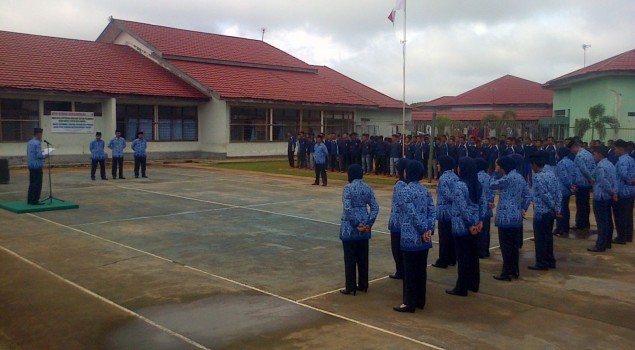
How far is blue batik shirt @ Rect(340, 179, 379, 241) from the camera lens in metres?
7.06

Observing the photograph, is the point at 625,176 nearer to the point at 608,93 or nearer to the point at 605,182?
the point at 605,182

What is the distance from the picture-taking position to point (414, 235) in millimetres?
6531

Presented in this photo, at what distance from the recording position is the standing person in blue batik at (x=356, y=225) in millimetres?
7066

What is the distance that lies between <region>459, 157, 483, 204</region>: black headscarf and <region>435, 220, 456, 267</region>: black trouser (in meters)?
0.99

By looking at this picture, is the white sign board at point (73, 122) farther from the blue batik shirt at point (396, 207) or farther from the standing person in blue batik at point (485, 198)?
the blue batik shirt at point (396, 207)

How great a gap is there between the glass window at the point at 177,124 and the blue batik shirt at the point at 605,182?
23.7 metres

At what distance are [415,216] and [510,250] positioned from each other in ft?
7.10

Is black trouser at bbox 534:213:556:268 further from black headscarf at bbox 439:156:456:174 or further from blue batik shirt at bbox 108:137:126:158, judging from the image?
blue batik shirt at bbox 108:137:126:158

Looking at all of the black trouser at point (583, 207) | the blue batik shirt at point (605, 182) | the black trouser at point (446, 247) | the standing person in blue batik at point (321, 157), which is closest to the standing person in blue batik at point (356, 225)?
the black trouser at point (446, 247)

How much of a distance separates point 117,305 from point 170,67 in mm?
27155

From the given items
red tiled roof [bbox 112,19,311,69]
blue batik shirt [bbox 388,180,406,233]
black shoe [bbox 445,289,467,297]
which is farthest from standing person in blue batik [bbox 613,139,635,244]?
red tiled roof [bbox 112,19,311,69]

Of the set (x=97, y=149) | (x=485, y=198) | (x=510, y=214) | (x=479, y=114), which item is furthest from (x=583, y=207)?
(x=479, y=114)

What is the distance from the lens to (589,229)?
12117mm

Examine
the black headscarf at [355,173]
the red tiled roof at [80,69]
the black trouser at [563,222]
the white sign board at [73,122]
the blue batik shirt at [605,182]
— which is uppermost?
the red tiled roof at [80,69]
